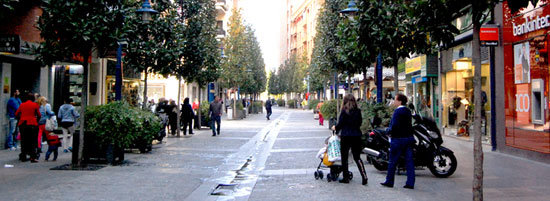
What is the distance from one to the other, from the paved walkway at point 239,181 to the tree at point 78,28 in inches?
68.0

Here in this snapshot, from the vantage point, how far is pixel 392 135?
27.3 feet

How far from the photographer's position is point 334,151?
875 centimetres

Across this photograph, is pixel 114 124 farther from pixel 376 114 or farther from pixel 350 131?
pixel 376 114

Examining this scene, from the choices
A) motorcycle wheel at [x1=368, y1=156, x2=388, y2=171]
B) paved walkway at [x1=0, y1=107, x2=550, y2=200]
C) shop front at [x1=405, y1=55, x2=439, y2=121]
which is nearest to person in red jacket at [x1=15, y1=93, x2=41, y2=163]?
paved walkway at [x1=0, y1=107, x2=550, y2=200]

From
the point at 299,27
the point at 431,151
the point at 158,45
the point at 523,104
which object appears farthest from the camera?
the point at 299,27

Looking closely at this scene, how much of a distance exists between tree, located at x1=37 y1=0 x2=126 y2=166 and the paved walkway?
1.73m

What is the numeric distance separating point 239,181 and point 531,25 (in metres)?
8.21

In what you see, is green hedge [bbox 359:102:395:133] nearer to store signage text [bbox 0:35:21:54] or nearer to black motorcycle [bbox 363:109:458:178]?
black motorcycle [bbox 363:109:458:178]

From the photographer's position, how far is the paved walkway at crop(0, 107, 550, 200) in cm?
758

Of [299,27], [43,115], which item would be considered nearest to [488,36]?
[43,115]

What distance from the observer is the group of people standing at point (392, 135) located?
321 inches

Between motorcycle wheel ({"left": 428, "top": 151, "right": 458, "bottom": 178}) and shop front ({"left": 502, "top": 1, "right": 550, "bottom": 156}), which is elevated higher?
shop front ({"left": 502, "top": 1, "right": 550, "bottom": 156})

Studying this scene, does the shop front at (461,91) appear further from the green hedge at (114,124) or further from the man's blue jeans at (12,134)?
the man's blue jeans at (12,134)

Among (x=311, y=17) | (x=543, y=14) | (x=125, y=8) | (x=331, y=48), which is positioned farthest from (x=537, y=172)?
(x=311, y=17)
